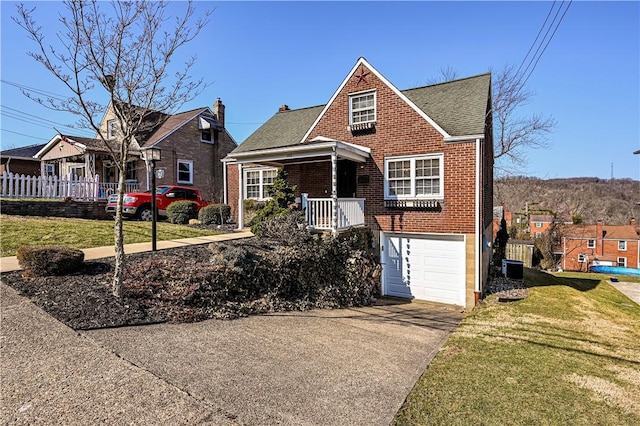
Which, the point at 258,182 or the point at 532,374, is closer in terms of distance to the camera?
the point at 532,374

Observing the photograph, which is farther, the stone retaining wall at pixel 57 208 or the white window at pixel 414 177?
the stone retaining wall at pixel 57 208

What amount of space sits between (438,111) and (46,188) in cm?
1756

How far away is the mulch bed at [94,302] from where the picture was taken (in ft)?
18.2

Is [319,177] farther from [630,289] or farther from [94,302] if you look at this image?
[630,289]

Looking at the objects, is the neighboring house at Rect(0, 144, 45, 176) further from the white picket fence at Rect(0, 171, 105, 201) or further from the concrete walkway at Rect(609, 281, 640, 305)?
the concrete walkway at Rect(609, 281, 640, 305)

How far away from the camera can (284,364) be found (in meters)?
4.90

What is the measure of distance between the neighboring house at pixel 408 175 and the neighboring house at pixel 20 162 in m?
23.5

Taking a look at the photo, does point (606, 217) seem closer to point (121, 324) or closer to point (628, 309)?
point (628, 309)

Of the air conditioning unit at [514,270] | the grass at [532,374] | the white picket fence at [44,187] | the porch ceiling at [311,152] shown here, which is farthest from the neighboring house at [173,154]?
the grass at [532,374]

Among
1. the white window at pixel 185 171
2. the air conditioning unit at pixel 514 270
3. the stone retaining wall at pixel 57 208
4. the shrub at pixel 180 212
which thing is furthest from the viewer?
the white window at pixel 185 171

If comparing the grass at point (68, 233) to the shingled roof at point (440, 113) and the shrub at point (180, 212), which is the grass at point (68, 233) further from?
the shingled roof at point (440, 113)

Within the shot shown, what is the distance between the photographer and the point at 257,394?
398cm

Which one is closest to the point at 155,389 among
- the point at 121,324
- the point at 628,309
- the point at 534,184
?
the point at 121,324

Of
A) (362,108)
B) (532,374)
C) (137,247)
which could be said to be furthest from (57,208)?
(532,374)
